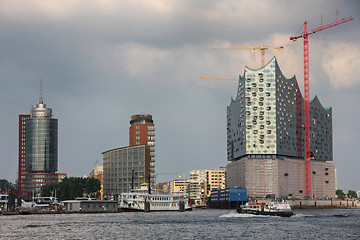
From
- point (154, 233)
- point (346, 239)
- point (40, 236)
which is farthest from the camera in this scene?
point (154, 233)

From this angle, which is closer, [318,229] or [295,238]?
[295,238]

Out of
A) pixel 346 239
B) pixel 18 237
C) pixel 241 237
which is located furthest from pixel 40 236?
pixel 346 239

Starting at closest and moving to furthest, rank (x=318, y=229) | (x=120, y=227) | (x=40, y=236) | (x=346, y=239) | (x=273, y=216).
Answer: (x=346, y=239) → (x=40, y=236) → (x=318, y=229) → (x=120, y=227) → (x=273, y=216)

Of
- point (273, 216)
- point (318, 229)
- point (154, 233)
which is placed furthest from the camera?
point (273, 216)

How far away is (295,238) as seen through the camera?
117 meters

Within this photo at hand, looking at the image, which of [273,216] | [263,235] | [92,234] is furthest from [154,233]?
[273,216]

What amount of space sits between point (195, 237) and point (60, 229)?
39.2 metres

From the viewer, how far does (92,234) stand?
128 m

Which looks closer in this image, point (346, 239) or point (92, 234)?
point (346, 239)

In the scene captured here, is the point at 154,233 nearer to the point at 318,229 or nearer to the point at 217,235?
the point at 217,235

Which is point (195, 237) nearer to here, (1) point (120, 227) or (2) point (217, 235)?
(2) point (217, 235)

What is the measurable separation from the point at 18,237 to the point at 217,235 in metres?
41.6

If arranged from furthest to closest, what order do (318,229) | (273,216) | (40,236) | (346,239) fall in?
(273,216), (318,229), (40,236), (346,239)

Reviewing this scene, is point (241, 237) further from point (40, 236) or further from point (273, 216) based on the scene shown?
point (273, 216)
